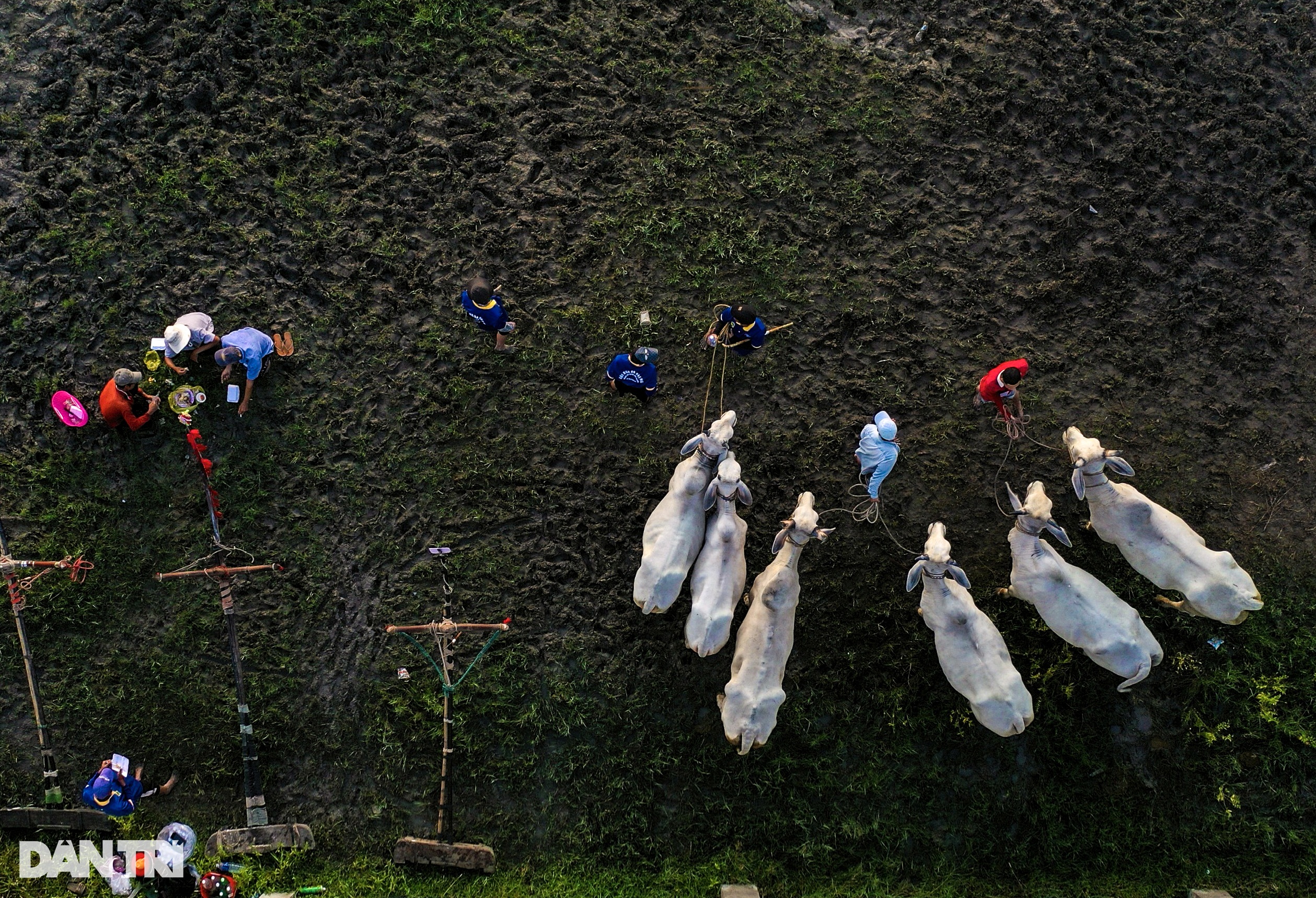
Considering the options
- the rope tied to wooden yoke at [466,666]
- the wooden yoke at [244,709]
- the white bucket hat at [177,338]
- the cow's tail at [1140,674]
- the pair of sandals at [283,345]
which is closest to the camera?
the cow's tail at [1140,674]

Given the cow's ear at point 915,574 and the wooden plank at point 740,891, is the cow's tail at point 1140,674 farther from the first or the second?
the wooden plank at point 740,891

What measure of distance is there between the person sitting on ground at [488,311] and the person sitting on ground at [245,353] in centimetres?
178

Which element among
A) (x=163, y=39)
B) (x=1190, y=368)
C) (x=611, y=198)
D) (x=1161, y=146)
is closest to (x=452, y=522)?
(x=611, y=198)

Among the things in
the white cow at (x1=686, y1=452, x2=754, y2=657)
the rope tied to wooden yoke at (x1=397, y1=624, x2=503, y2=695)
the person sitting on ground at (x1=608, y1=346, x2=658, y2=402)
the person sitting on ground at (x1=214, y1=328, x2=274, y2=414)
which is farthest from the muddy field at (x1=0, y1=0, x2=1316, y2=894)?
the white cow at (x1=686, y1=452, x2=754, y2=657)

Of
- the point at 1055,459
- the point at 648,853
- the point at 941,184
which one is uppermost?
the point at 941,184

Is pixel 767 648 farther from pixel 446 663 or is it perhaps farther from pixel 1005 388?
pixel 1005 388

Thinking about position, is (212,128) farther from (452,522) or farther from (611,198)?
(452,522)

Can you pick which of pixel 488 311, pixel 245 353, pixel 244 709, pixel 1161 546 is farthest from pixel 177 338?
pixel 1161 546

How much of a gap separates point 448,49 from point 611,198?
2047 millimetres

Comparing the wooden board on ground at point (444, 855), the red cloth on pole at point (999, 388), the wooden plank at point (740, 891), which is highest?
the red cloth on pole at point (999, 388)

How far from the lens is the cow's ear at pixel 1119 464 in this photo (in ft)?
20.3

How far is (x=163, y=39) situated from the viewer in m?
7.18

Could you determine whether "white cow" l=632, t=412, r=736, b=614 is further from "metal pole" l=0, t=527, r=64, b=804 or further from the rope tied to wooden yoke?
"metal pole" l=0, t=527, r=64, b=804

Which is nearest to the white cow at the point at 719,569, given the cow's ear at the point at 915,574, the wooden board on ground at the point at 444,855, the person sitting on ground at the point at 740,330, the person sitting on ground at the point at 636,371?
the person sitting on ground at the point at 636,371
